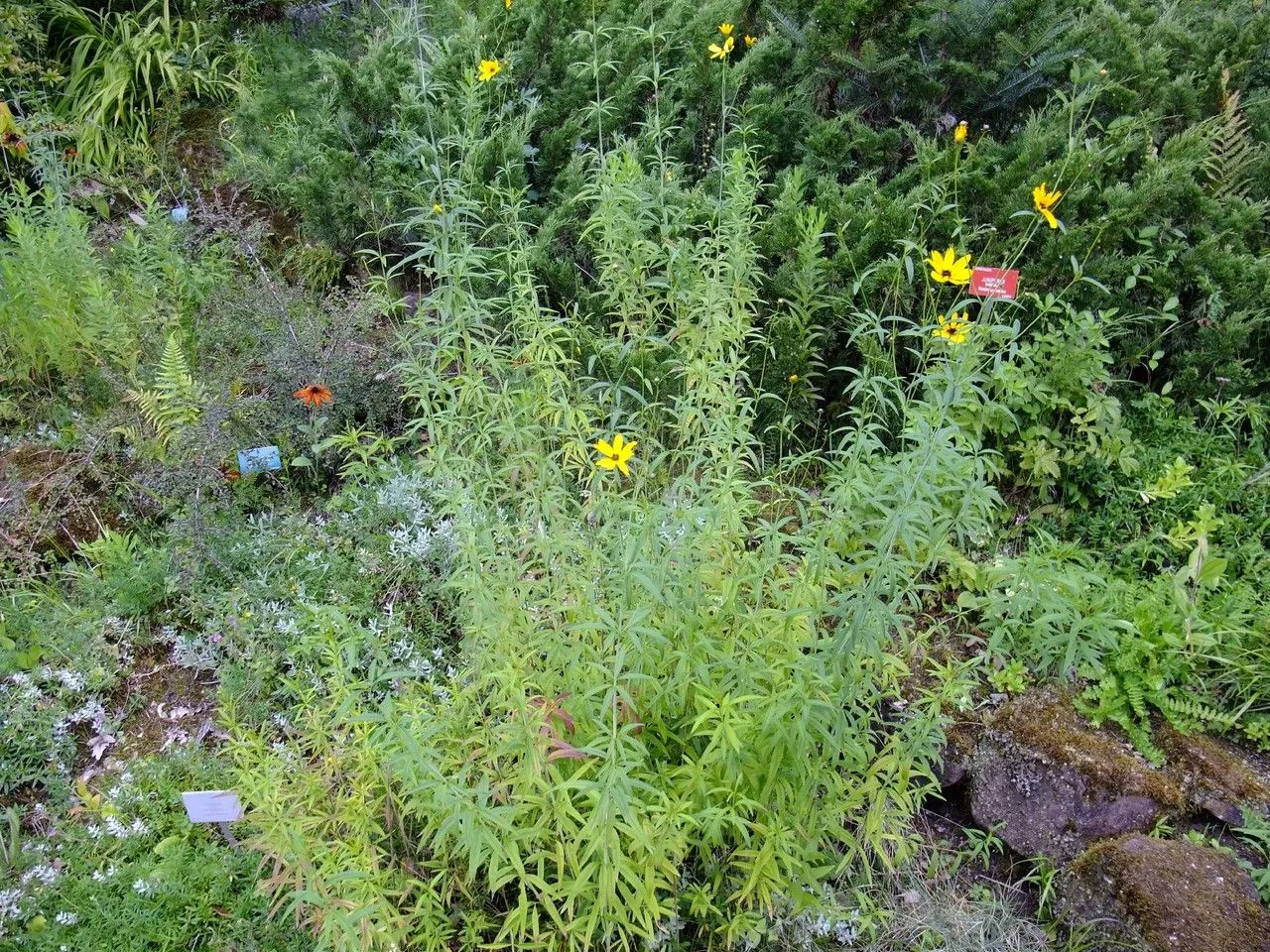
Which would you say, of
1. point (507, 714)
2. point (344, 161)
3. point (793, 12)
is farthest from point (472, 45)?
point (507, 714)

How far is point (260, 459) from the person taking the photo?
3365mm

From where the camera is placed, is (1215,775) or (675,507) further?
(1215,775)

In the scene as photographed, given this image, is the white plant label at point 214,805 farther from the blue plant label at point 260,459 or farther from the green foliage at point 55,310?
the green foliage at point 55,310

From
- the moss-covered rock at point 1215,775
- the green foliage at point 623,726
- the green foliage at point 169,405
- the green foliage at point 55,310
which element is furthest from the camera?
the green foliage at point 55,310

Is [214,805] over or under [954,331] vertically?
under

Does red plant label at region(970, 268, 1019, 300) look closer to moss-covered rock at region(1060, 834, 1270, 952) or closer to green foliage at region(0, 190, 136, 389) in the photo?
moss-covered rock at region(1060, 834, 1270, 952)

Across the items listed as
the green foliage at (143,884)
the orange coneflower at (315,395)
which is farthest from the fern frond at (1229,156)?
the green foliage at (143,884)

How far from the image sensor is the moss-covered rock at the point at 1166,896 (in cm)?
220

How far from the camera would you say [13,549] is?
3.33 metres

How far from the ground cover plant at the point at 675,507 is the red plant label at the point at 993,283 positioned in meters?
0.02

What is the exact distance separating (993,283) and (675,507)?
36.3 inches

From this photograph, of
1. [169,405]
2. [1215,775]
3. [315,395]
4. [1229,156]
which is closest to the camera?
[1215,775]

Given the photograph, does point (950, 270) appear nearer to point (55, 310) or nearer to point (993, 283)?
point (993, 283)

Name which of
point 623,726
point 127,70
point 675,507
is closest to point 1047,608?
point 675,507
